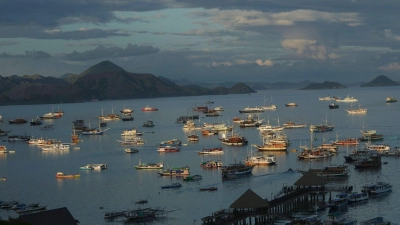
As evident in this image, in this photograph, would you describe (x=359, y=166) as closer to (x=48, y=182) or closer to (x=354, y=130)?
(x=48, y=182)

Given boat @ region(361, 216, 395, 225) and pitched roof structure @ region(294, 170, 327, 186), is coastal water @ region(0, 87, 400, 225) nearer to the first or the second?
boat @ region(361, 216, 395, 225)

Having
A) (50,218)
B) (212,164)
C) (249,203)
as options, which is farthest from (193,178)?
(50,218)

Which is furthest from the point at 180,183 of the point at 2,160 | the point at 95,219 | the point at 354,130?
the point at 354,130

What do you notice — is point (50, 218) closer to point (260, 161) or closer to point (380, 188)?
point (380, 188)

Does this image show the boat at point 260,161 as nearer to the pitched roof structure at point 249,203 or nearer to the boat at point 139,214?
the boat at point 139,214

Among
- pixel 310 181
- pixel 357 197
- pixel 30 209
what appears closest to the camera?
pixel 30 209

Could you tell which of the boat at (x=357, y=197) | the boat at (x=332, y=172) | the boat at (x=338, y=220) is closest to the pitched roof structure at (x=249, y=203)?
the boat at (x=338, y=220)

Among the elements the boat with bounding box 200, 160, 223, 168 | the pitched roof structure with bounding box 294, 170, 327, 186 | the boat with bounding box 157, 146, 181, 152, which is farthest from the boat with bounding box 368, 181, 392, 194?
the boat with bounding box 157, 146, 181, 152
